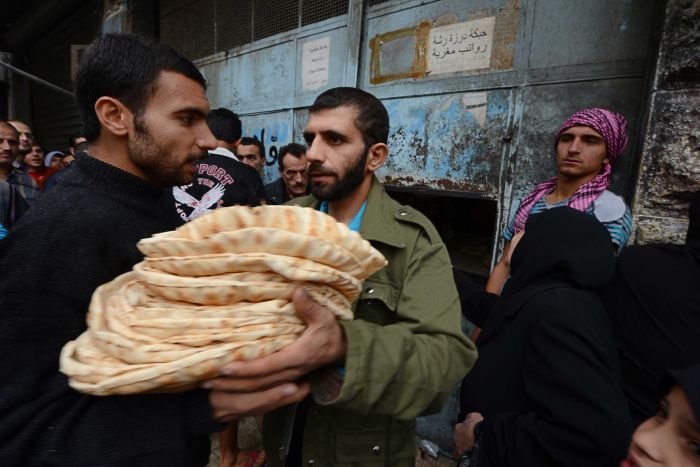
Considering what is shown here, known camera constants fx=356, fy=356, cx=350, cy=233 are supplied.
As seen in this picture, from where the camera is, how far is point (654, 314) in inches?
57.8

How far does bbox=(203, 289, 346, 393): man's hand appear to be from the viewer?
711 millimetres

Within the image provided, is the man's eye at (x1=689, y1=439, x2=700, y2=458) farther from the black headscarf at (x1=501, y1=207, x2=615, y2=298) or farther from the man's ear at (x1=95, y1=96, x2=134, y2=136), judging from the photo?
the man's ear at (x1=95, y1=96, x2=134, y2=136)

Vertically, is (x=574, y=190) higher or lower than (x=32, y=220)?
higher

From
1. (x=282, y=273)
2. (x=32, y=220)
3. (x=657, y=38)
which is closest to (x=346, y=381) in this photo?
(x=282, y=273)

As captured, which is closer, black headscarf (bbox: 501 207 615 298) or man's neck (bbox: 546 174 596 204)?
black headscarf (bbox: 501 207 615 298)

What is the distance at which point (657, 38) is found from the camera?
6.68ft

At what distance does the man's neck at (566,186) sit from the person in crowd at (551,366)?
811mm

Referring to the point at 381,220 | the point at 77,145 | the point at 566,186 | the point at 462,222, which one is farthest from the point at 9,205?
the point at 462,222

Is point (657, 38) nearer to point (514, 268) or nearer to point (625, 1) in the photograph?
point (625, 1)

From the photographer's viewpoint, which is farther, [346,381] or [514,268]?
[514,268]

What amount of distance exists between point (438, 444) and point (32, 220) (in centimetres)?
353

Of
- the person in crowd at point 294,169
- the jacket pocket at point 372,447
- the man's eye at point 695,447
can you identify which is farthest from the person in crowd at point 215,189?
the man's eye at point 695,447

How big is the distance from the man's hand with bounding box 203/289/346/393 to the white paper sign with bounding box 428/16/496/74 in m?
2.86

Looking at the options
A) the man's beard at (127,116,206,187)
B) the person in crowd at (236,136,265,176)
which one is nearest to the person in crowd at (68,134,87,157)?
the person in crowd at (236,136,265,176)
